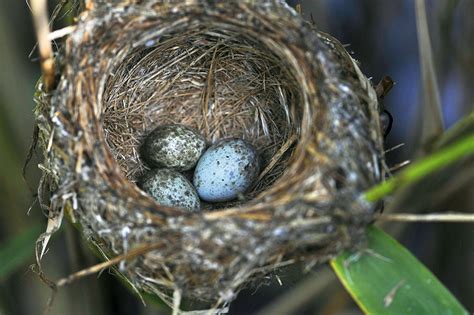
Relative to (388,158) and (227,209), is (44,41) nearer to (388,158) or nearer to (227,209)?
(227,209)

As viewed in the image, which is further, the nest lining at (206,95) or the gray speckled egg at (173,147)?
the gray speckled egg at (173,147)

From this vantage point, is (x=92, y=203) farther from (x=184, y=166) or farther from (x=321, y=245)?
(x=184, y=166)

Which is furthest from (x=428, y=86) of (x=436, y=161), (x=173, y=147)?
(x=173, y=147)

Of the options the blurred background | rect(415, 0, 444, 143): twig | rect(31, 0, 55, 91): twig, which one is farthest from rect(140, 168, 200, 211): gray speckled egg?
rect(415, 0, 444, 143): twig

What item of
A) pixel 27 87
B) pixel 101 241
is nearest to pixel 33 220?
pixel 27 87

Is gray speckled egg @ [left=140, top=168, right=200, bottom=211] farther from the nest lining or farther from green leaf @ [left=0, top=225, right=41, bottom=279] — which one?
green leaf @ [left=0, top=225, right=41, bottom=279]

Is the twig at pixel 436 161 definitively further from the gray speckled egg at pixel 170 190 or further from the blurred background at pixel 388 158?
the gray speckled egg at pixel 170 190

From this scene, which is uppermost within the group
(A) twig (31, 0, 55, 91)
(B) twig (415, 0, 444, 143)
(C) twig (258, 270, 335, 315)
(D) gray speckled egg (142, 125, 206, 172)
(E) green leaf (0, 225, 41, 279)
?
(A) twig (31, 0, 55, 91)

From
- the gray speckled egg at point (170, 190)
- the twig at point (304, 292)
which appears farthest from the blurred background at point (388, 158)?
the gray speckled egg at point (170, 190)
